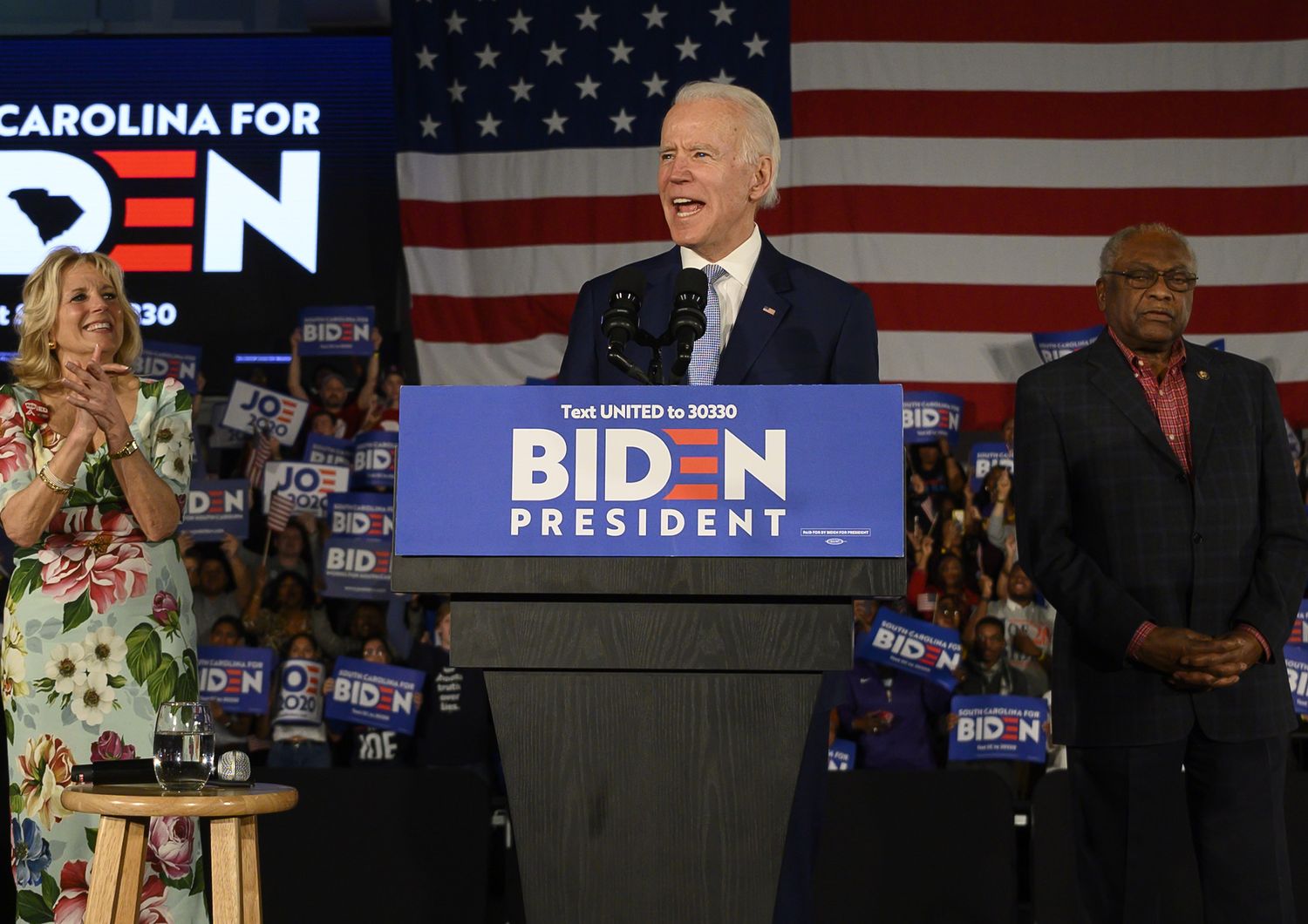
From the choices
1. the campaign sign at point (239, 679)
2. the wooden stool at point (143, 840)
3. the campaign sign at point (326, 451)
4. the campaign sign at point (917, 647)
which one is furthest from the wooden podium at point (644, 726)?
the campaign sign at point (326, 451)

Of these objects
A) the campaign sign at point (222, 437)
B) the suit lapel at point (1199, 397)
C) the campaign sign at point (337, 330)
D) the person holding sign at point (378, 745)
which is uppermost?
the campaign sign at point (337, 330)

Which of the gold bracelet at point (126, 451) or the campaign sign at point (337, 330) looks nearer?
the gold bracelet at point (126, 451)

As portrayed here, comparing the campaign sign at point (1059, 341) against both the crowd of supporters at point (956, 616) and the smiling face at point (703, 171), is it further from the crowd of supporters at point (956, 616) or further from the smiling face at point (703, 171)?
the smiling face at point (703, 171)

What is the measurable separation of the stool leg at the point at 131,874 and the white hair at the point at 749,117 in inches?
53.5

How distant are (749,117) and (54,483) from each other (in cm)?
133

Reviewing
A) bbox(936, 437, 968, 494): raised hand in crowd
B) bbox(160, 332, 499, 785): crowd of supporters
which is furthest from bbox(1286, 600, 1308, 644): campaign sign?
bbox(160, 332, 499, 785): crowd of supporters

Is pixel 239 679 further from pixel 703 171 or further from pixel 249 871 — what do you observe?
pixel 703 171

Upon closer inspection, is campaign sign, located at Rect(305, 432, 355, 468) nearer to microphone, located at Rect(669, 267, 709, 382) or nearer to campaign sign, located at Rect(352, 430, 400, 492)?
campaign sign, located at Rect(352, 430, 400, 492)

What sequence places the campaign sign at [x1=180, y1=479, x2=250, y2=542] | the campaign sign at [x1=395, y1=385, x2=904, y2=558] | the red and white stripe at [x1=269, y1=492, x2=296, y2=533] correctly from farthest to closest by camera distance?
the red and white stripe at [x1=269, y1=492, x2=296, y2=533]
the campaign sign at [x1=180, y1=479, x2=250, y2=542]
the campaign sign at [x1=395, y1=385, x2=904, y2=558]

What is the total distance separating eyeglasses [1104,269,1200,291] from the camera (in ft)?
8.36

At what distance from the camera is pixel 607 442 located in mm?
1546

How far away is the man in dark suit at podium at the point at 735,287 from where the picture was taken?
2.08m

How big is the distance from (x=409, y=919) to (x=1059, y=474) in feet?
7.48

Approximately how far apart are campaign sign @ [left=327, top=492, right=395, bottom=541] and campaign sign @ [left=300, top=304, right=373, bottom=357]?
977 mm
